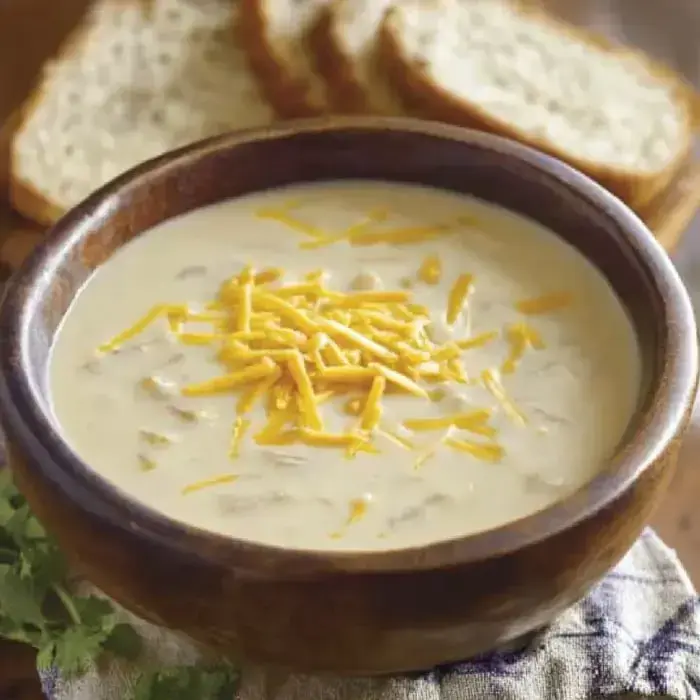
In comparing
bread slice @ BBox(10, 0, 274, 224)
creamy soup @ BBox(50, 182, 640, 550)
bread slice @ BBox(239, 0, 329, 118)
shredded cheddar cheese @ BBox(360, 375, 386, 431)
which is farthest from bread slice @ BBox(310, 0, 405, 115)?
shredded cheddar cheese @ BBox(360, 375, 386, 431)

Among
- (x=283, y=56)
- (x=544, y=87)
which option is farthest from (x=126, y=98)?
(x=544, y=87)

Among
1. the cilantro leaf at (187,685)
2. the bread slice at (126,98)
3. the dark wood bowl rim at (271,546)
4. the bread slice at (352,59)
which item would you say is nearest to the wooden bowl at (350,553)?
the dark wood bowl rim at (271,546)

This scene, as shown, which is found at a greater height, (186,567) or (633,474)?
(633,474)

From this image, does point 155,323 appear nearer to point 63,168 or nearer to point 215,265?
point 215,265

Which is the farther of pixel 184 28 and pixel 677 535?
pixel 184 28

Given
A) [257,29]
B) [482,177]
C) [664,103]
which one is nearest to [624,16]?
[664,103]

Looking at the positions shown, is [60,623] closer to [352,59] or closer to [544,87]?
[352,59]

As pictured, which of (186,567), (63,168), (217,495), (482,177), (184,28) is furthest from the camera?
(184,28)

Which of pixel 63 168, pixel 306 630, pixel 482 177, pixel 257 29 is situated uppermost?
pixel 482 177
